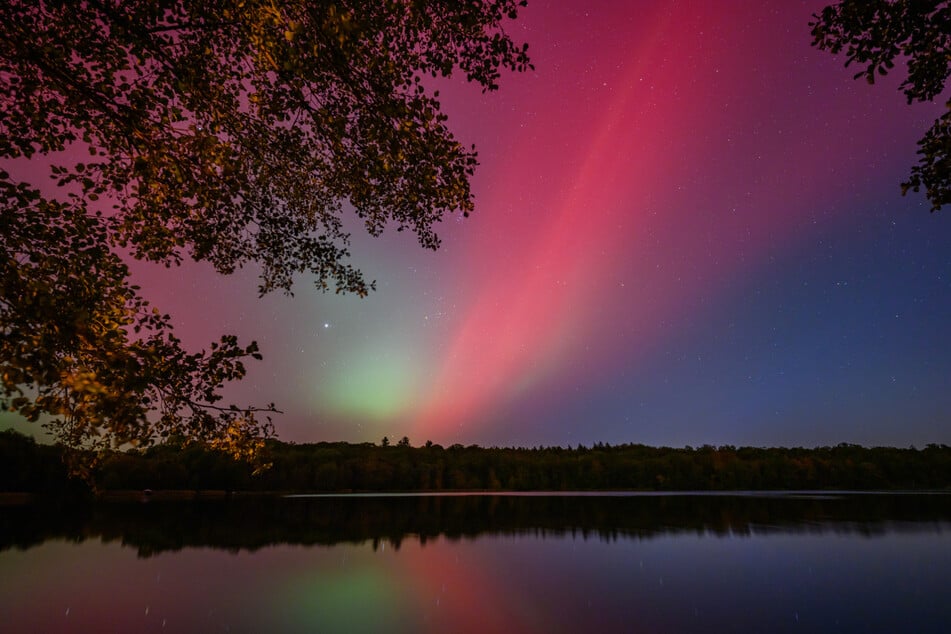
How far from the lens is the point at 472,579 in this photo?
34.2 m

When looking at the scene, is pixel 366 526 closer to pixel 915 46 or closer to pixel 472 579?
pixel 472 579

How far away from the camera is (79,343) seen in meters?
5.88

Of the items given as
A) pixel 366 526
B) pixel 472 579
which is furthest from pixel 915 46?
pixel 366 526

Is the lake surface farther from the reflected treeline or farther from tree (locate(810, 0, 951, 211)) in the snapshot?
tree (locate(810, 0, 951, 211))

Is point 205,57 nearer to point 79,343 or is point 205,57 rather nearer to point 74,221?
point 74,221

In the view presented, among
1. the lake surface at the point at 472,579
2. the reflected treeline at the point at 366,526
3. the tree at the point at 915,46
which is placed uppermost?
the tree at the point at 915,46

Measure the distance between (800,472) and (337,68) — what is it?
237 meters

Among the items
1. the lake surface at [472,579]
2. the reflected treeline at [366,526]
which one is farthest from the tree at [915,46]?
the reflected treeline at [366,526]

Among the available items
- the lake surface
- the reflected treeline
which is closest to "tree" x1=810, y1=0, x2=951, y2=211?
the lake surface

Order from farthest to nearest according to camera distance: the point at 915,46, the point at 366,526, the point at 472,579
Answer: the point at 366,526 < the point at 472,579 < the point at 915,46

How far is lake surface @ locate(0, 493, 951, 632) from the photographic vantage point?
24.5 metres

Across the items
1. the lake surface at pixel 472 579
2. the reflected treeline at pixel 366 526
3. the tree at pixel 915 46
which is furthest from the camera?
the reflected treeline at pixel 366 526

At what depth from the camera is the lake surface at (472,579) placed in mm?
24547

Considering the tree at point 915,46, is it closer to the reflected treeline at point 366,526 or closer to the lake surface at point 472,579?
the lake surface at point 472,579
